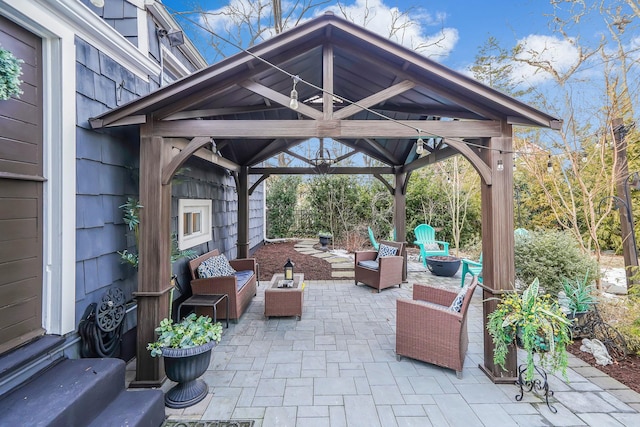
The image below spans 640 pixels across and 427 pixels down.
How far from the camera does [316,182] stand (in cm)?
1112

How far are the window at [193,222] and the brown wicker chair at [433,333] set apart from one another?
3.24 metres

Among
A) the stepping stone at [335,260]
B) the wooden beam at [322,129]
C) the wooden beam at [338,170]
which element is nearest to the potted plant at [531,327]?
the wooden beam at [322,129]

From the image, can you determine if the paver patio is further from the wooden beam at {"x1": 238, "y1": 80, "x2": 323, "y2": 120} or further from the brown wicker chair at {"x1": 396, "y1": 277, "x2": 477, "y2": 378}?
the wooden beam at {"x1": 238, "y1": 80, "x2": 323, "y2": 120}

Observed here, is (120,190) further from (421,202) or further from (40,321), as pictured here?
(421,202)

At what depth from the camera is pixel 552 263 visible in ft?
13.6

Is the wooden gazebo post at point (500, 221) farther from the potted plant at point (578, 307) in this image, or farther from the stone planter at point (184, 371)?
the stone planter at point (184, 371)

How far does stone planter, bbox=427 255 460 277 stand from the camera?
6.45m

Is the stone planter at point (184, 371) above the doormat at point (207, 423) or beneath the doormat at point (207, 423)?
above

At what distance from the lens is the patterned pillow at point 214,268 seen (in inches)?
162

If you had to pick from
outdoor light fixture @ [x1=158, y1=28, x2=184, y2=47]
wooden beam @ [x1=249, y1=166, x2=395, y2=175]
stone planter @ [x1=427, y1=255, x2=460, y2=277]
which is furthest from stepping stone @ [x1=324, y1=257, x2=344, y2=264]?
outdoor light fixture @ [x1=158, y1=28, x2=184, y2=47]

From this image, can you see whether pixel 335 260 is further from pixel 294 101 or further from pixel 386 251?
pixel 294 101

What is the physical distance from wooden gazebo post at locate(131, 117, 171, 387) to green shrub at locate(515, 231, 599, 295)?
4707 mm

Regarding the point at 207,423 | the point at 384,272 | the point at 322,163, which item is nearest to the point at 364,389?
the point at 207,423

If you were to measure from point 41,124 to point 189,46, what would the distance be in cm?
342
